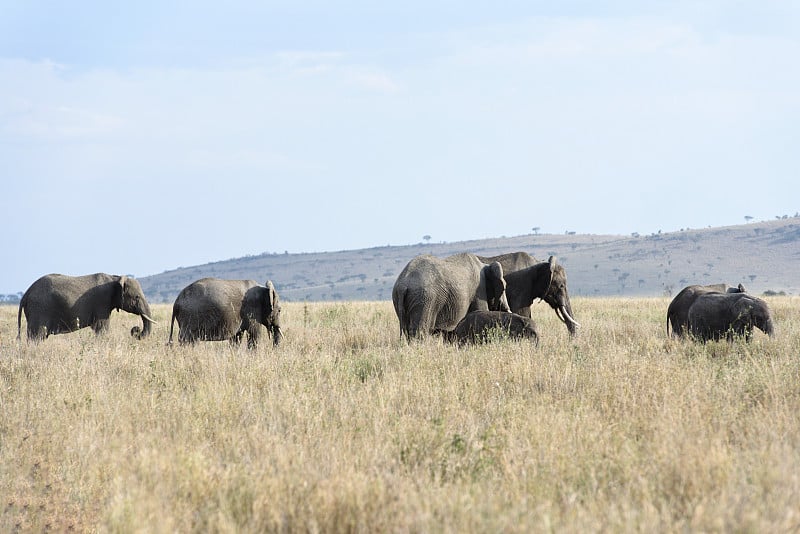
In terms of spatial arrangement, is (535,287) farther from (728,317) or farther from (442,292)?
(728,317)

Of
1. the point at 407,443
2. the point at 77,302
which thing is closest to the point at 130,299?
the point at 77,302

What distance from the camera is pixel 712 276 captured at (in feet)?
485

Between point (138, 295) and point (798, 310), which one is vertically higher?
point (138, 295)

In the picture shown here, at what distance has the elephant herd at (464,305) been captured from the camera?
13781 millimetres

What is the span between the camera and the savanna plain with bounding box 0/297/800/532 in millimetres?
5446

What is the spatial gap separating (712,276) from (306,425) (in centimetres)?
15000

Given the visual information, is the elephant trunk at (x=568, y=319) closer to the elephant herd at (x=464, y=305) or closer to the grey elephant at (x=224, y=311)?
the elephant herd at (x=464, y=305)

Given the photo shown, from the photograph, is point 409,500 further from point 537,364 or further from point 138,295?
point 138,295

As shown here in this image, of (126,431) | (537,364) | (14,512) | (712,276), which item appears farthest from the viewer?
(712,276)

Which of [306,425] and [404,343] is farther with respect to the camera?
[404,343]

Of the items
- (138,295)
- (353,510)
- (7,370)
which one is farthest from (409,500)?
(138,295)

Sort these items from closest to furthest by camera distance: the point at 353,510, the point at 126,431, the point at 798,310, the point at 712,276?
the point at 353,510 < the point at 126,431 < the point at 798,310 < the point at 712,276

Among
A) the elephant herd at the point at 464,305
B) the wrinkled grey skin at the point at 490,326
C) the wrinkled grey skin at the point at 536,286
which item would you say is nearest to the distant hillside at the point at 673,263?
the wrinkled grey skin at the point at 536,286

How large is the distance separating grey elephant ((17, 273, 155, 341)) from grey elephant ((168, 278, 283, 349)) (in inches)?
148
